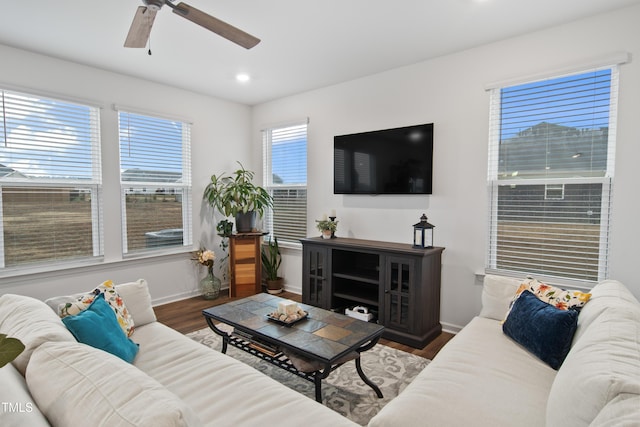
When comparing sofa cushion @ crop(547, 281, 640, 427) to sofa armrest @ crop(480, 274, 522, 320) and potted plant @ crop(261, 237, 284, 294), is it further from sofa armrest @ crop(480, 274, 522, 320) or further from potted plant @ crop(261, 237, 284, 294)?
potted plant @ crop(261, 237, 284, 294)

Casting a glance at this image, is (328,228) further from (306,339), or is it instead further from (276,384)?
(276,384)

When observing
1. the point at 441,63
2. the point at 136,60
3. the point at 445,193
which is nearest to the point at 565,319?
the point at 445,193

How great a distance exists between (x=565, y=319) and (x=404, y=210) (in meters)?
1.99

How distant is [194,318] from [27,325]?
2.54m

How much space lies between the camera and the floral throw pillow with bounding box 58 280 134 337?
74.2 inches

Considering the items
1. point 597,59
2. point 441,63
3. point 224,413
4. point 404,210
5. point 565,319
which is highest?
point 441,63

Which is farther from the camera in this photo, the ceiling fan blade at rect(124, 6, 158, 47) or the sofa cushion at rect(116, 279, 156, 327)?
the sofa cushion at rect(116, 279, 156, 327)

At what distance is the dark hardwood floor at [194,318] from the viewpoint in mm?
3084

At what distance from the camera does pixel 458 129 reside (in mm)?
3311

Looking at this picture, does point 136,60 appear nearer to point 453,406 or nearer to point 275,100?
point 275,100

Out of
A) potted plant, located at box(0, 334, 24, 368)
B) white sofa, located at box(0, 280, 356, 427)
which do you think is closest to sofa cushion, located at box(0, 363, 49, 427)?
white sofa, located at box(0, 280, 356, 427)

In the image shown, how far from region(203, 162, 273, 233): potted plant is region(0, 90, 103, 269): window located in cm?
139

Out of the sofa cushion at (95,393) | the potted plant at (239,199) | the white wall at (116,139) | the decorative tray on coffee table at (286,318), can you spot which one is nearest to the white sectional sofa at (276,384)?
the sofa cushion at (95,393)

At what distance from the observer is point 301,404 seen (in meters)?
1.48
